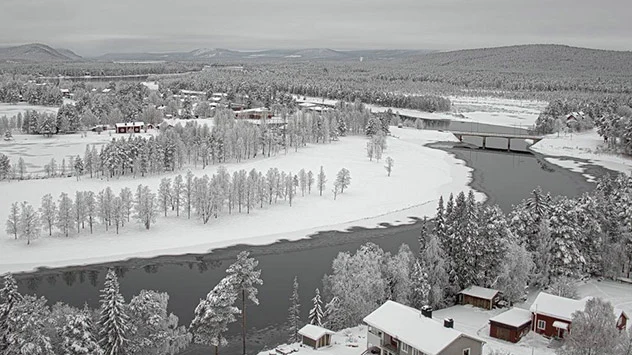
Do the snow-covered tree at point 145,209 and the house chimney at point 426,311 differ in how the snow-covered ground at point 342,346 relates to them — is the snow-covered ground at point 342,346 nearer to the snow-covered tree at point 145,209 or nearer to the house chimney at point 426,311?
the house chimney at point 426,311

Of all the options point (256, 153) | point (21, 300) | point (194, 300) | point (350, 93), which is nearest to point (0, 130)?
point (256, 153)

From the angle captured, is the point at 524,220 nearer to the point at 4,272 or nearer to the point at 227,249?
the point at 227,249

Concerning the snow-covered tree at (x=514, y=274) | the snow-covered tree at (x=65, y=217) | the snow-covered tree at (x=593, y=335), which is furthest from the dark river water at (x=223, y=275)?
the snow-covered tree at (x=593, y=335)

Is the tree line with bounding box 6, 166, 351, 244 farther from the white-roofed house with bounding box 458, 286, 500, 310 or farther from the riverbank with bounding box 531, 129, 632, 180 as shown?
the riverbank with bounding box 531, 129, 632, 180

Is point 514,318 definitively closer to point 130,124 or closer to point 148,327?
point 148,327

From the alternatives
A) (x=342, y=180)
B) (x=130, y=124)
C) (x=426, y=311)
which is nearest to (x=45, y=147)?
(x=130, y=124)

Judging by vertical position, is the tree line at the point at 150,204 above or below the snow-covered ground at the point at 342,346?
above
